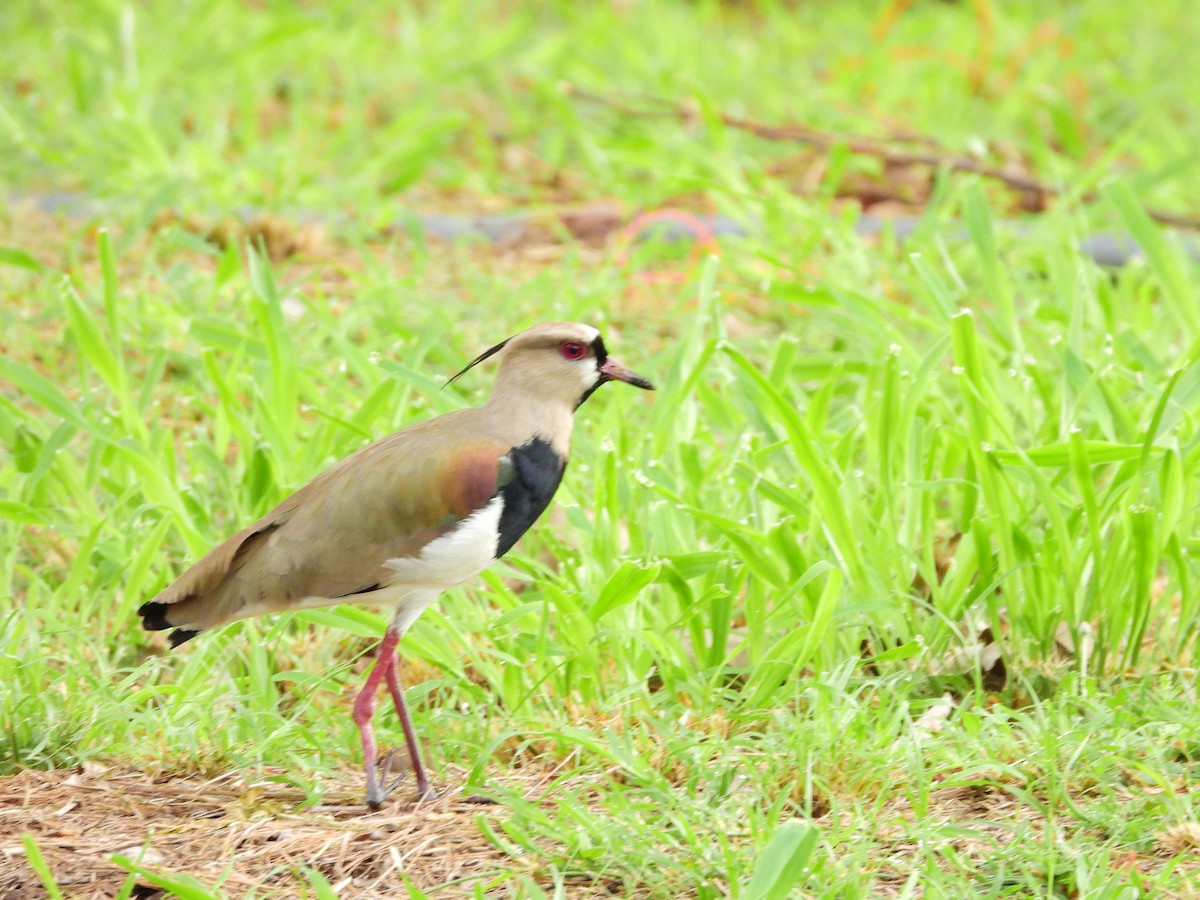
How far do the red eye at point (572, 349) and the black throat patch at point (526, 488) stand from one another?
175 millimetres

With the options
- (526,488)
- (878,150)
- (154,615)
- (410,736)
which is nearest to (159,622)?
(154,615)

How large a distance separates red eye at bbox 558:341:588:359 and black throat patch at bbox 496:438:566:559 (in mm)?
175

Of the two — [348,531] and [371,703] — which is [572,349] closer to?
[348,531]

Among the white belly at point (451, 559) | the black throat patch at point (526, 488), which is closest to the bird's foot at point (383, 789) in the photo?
the white belly at point (451, 559)

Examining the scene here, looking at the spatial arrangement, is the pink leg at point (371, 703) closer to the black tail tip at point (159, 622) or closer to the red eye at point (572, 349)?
the black tail tip at point (159, 622)

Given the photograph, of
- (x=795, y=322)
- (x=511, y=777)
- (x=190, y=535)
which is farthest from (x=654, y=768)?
(x=795, y=322)

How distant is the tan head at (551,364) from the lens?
2879 millimetres

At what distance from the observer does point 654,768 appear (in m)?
2.73

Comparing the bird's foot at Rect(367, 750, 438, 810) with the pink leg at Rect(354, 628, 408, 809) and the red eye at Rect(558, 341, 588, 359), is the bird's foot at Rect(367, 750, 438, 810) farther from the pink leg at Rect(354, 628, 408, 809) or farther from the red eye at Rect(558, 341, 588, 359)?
the red eye at Rect(558, 341, 588, 359)

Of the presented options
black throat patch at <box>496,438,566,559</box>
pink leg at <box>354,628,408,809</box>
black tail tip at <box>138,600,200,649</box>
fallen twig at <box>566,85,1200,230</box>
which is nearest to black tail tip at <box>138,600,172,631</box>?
black tail tip at <box>138,600,200,649</box>

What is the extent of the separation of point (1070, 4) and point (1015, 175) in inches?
152

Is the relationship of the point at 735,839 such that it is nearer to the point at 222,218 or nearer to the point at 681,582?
the point at 681,582

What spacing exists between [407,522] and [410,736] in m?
0.38

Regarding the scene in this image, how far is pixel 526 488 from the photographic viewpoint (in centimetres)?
278
